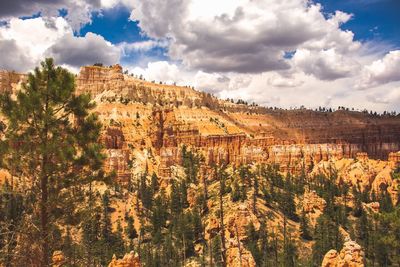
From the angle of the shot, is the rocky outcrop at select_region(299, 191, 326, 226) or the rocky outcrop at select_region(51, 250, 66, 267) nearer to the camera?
the rocky outcrop at select_region(51, 250, 66, 267)

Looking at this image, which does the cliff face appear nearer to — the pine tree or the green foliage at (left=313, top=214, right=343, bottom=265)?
the pine tree

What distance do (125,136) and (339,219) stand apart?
7674 centimetres

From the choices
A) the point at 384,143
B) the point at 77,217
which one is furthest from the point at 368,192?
the point at 77,217

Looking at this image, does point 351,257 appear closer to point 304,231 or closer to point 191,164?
point 304,231

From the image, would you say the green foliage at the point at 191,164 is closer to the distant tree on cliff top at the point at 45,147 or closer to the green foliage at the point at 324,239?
the green foliage at the point at 324,239

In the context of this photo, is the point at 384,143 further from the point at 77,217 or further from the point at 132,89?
the point at 77,217

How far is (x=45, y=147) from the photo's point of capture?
1784cm

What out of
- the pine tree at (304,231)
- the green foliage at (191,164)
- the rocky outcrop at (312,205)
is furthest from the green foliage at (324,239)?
the green foliage at (191,164)

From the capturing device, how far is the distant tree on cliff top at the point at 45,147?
17.9 m

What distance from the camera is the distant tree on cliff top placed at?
58.8 ft

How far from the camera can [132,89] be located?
190750 millimetres

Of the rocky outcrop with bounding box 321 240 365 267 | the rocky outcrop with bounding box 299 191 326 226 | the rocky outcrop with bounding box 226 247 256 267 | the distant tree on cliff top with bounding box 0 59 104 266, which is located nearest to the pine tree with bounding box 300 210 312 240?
the rocky outcrop with bounding box 299 191 326 226

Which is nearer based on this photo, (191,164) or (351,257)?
(351,257)

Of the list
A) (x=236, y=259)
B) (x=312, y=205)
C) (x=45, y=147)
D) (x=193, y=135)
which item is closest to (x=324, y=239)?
(x=312, y=205)
